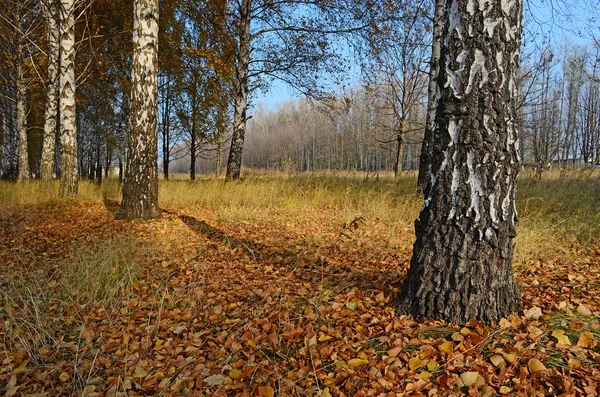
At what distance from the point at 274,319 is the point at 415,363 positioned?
1.01 metres

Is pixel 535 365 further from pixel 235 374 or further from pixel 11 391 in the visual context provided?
pixel 11 391

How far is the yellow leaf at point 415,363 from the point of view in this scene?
65.9 inches

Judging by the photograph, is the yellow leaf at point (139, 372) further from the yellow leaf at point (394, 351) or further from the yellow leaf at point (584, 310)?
the yellow leaf at point (584, 310)

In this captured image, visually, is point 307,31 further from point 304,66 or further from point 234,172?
point 234,172

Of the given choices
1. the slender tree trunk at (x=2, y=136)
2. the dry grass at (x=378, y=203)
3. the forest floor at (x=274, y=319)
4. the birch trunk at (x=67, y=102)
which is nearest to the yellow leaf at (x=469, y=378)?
the forest floor at (x=274, y=319)

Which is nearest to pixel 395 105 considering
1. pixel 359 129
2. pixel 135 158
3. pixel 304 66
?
pixel 304 66

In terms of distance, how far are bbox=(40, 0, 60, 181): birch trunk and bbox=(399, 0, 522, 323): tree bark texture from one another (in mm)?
9335

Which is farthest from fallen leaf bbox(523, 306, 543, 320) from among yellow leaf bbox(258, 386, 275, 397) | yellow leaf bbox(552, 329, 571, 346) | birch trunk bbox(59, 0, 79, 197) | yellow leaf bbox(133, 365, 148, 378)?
birch trunk bbox(59, 0, 79, 197)

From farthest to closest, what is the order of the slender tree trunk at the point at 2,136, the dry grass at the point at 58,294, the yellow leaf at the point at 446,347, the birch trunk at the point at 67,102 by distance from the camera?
the slender tree trunk at the point at 2,136 < the birch trunk at the point at 67,102 < the dry grass at the point at 58,294 < the yellow leaf at the point at 446,347

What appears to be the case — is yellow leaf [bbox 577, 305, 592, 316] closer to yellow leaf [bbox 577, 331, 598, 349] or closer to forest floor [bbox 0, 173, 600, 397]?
forest floor [bbox 0, 173, 600, 397]

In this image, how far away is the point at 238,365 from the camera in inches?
75.3

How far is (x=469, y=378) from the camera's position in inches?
60.5

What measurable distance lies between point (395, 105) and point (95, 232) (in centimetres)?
1447

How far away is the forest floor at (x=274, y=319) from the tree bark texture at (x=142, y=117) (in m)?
0.51
